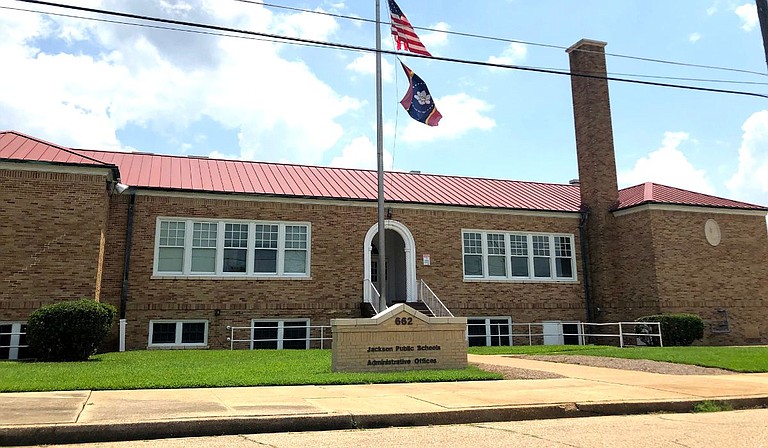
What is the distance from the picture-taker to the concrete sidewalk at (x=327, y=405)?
21.7 feet

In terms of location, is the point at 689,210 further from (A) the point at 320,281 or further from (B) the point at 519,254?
(A) the point at 320,281

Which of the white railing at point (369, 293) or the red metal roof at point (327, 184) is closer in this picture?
the red metal roof at point (327, 184)

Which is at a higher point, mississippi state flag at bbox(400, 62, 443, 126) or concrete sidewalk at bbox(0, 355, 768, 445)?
mississippi state flag at bbox(400, 62, 443, 126)

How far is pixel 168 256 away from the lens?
19.5m

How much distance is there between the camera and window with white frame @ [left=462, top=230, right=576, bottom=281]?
23047 mm

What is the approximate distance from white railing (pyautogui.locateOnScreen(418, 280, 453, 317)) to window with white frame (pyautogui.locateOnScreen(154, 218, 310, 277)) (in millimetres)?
4111

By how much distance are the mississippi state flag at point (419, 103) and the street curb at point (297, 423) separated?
9.92m

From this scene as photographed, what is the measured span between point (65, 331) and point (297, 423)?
978 centimetres

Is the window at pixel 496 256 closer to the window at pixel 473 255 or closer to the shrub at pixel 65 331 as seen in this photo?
the window at pixel 473 255

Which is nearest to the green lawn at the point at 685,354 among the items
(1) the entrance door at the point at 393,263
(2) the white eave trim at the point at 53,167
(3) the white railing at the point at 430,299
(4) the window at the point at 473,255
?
(3) the white railing at the point at 430,299

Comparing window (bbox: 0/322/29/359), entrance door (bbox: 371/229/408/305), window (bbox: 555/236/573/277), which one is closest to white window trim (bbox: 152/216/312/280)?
entrance door (bbox: 371/229/408/305)

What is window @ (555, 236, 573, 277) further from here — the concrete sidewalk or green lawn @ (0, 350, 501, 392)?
the concrete sidewalk

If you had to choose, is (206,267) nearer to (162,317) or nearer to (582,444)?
(162,317)

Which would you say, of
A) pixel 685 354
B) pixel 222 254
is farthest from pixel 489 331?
pixel 222 254
